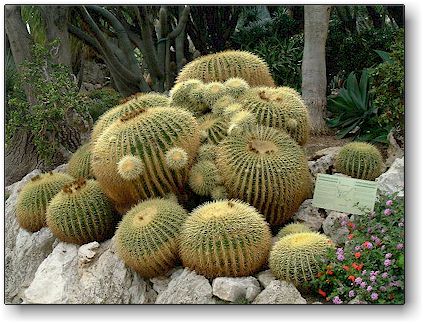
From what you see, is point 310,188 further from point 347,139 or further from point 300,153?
point 347,139

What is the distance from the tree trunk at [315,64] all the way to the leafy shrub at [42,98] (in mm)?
1990

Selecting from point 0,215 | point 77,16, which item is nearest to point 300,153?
point 0,215

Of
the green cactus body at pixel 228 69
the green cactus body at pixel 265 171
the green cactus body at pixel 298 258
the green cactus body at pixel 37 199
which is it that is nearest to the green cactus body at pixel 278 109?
the green cactus body at pixel 265 171

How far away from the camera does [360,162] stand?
193 inches

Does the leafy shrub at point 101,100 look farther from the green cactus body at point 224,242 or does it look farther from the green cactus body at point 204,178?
the green cactus body at point 224,242

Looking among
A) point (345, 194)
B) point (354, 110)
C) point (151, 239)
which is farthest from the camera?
point (354, 110)

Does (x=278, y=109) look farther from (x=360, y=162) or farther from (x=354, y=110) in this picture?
(x=354, y=110)

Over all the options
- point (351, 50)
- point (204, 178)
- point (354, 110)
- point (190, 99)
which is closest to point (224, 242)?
Result: point (204, 178)

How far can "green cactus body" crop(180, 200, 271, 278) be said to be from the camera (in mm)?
3842

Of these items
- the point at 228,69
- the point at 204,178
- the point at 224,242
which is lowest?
the point at 224,242

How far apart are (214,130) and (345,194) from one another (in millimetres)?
955

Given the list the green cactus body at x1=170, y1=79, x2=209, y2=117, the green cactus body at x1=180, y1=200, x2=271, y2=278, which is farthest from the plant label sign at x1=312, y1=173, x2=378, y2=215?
the green cactus body at x1=170, y1=79, x2=209, y2=117

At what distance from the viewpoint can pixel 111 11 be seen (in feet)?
21.4

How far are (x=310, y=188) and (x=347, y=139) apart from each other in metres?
1.34
